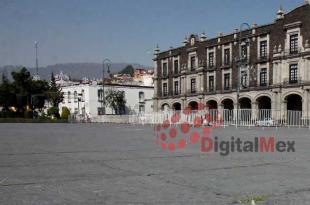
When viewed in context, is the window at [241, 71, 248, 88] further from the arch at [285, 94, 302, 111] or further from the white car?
the white car

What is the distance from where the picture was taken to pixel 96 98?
71750mm

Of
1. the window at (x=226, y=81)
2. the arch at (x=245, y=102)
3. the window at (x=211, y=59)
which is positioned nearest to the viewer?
the arch at (x=245, y=102)

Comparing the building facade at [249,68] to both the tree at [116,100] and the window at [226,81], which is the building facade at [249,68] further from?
the tree at [116,100]

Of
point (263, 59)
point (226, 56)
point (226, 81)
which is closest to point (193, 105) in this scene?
point (226, 81)

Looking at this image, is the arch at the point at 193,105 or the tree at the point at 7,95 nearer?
the arch at the point at 193,105

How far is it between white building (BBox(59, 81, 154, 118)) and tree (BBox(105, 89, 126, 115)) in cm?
102

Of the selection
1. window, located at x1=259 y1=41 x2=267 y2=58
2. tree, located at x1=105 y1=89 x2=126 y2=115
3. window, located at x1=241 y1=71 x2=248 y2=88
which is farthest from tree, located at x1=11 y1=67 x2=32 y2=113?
window, located at x1=259 y1=41 x2=267 y2=58

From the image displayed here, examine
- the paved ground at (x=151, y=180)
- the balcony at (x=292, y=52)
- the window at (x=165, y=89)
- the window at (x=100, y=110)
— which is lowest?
the paved ground at (x=151, y=180)

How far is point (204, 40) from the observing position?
58875mm

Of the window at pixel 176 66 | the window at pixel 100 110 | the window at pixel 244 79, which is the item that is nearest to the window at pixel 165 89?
the window at pixel 176 66

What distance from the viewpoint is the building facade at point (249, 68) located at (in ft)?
147

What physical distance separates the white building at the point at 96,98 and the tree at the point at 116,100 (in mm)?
1020

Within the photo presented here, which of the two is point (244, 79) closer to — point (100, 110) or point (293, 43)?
point (293, 43)

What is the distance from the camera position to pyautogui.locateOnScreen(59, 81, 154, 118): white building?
7100 cm
